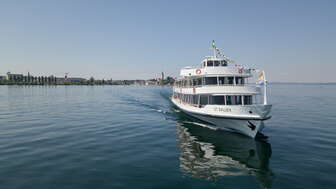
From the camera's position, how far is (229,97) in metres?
17.7

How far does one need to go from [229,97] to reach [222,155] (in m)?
7.25

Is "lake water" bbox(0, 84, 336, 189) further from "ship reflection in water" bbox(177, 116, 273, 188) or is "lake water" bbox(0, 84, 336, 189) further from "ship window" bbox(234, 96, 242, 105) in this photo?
"ship window" bbox(234, 96, 242, 105)

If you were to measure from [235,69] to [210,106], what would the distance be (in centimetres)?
480

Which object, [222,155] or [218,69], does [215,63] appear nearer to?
[218,69]

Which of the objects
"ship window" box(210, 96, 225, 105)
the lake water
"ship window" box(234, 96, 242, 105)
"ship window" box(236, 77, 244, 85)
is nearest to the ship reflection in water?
the lake water

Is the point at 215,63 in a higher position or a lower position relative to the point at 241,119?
higher

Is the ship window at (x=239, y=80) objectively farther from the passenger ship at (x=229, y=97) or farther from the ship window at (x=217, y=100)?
the ship window at (x=217, y=100)

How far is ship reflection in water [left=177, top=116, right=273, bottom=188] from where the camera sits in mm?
9540

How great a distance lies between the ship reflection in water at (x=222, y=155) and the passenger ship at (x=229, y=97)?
1221 mm

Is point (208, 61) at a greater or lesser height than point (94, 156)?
greater

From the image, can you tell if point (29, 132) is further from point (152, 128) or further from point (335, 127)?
point (335, 127)

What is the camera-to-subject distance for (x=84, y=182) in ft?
26.8

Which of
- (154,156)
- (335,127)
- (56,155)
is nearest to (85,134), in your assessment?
(56,155)

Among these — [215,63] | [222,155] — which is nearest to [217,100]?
[215,63]
